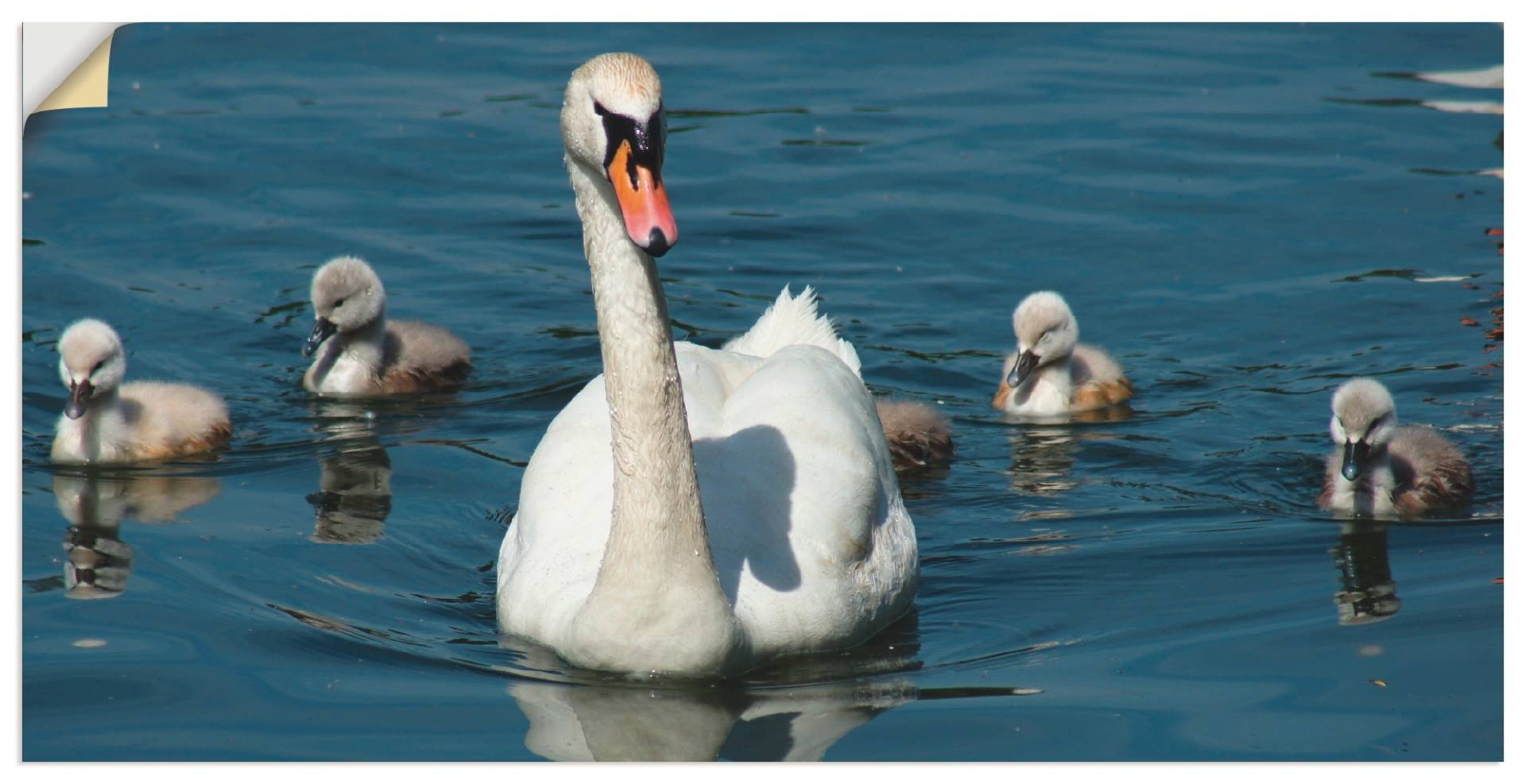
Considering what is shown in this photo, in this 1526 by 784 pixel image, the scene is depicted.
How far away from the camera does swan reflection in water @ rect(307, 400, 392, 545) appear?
8664 mm

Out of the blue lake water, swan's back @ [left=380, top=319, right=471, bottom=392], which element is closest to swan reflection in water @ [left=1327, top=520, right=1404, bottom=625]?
the blue lake water

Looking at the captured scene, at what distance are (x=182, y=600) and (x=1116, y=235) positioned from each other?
780cm

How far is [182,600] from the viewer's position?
7.47 m

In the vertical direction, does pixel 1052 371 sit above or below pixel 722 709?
above

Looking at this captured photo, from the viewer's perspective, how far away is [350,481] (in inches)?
374

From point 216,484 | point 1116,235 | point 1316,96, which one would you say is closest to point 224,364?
point 216,484

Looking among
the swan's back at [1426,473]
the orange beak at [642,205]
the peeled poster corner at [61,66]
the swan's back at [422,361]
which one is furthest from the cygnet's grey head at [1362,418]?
the peeled poster corner at [61,66]

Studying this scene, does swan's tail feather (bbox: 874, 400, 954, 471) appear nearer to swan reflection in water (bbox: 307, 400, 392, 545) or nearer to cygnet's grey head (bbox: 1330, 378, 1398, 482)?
cygnet's grey head (bbox: 1330, 378, 1398, 482)

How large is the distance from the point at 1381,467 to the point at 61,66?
617 centimetres

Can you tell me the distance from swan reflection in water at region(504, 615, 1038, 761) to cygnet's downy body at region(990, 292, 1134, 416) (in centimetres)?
399

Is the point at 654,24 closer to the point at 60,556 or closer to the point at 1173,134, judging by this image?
→ the point at 1173,134

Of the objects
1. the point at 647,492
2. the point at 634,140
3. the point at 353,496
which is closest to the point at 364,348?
the point at 353,496

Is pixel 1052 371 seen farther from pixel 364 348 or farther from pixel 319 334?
pixel 319 334

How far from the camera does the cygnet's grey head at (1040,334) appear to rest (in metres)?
10.6
